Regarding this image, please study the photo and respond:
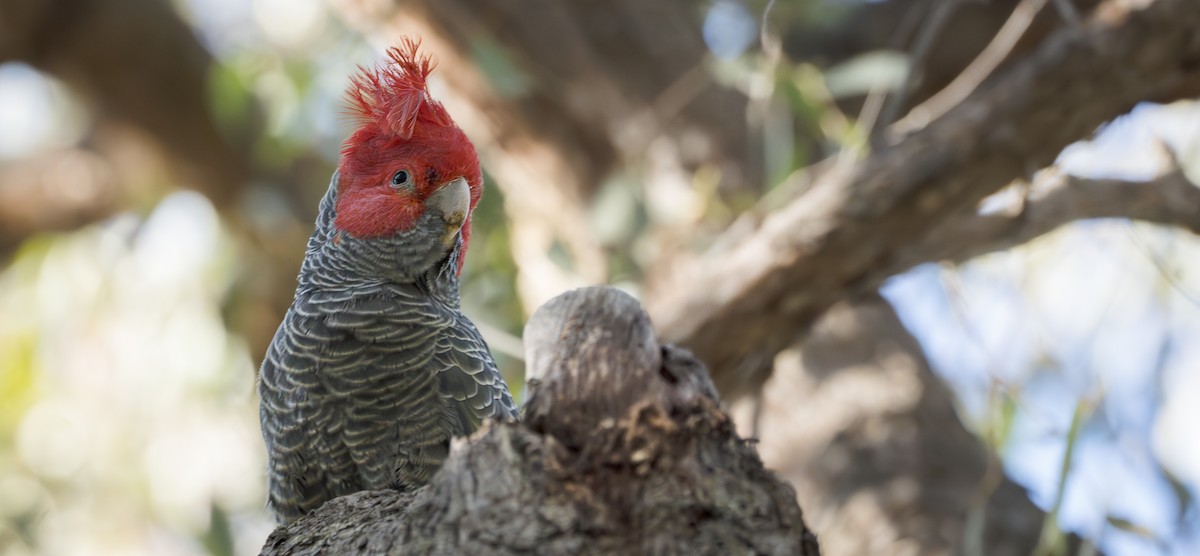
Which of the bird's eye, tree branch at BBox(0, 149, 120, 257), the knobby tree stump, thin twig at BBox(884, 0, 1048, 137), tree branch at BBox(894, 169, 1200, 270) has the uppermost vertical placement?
tree branch at BBox(0, 149, 120, 257)

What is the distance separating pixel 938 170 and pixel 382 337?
1783mm

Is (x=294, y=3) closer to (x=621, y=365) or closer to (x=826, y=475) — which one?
(x=826, y=475)

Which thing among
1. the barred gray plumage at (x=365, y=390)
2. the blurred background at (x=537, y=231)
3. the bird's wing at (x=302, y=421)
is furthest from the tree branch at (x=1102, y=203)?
the bird's wing at (x=302, y=421)

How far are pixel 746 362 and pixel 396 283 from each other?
1.48 meters

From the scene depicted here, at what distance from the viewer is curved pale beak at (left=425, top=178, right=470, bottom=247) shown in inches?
102

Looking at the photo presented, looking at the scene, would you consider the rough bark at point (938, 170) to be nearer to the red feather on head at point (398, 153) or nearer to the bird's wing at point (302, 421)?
the red feather on head at point (398, 153)

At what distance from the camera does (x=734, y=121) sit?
494cm

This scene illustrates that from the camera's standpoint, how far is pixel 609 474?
145 cm

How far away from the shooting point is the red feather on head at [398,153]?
2.59 meters

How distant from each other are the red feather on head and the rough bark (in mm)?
1126

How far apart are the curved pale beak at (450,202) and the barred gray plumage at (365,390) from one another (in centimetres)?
11

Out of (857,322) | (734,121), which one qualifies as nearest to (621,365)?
(857,322)

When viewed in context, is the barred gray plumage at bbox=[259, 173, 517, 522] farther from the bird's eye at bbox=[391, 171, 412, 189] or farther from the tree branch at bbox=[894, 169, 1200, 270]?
the tree branch at bbox=[894, 169, 1200, 270]

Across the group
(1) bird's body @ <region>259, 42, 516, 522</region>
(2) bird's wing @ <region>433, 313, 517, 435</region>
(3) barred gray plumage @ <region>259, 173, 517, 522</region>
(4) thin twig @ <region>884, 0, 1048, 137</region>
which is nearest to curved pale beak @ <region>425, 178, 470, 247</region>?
(1) bird's body @ <region>259, 42, 516, 522</region>
